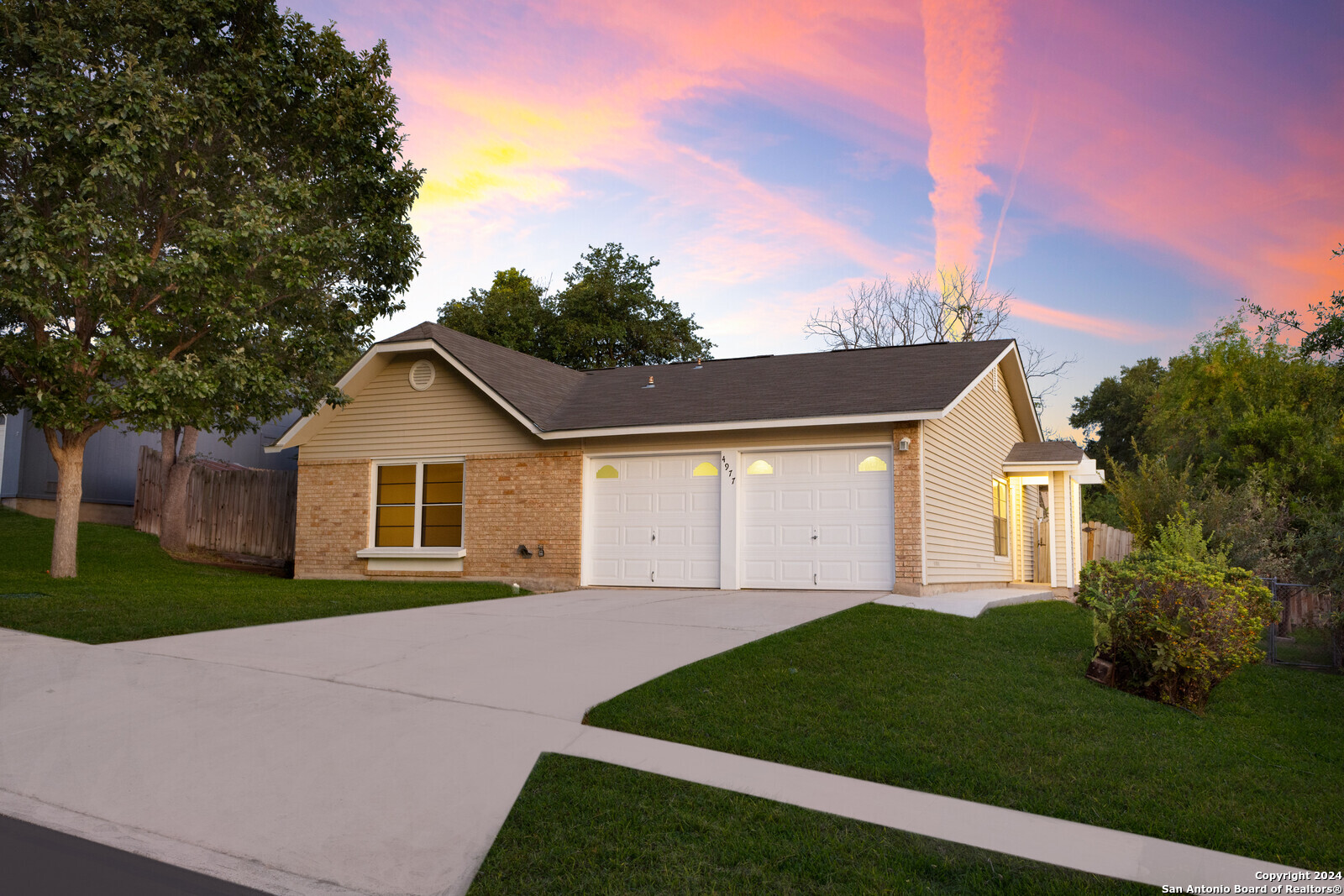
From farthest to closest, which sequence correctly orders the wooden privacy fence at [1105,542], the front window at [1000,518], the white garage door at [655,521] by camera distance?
the wooden privacy fence at [1105,542], the front window at [1000,518], the white garage door at [655,521]

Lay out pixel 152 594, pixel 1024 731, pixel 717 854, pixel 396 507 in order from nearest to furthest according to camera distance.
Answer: pixel 717 854, pixel 1024 731, pixel 152 594, pixel 396 507

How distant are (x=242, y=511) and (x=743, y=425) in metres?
12.5

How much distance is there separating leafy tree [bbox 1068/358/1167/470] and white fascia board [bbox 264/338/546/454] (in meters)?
40.0

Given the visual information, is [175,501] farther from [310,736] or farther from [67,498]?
[310,736]

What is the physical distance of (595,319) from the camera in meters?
31.5

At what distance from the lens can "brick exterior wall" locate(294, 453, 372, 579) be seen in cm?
1700

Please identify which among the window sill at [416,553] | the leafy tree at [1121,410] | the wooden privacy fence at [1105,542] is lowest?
the window sill at [416,553]

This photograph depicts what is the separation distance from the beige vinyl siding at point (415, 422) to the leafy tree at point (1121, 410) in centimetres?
3972

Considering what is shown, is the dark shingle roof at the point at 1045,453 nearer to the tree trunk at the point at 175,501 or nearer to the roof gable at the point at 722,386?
the roof gable at the point at 722,386

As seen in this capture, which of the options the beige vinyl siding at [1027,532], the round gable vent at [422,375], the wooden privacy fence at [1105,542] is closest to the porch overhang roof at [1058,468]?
the beige vinyl siding at [1027,532]

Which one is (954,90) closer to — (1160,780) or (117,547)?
(1160,780)

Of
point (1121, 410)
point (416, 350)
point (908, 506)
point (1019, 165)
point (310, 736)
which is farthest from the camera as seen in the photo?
point (1121, 410)

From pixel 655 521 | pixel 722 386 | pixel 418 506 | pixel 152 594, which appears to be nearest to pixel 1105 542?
pixel 722 386

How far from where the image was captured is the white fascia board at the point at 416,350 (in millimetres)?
15367
